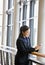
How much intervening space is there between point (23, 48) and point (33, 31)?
1.03 m

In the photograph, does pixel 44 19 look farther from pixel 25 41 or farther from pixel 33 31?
pixel 33 31

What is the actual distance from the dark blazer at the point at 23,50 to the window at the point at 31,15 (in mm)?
609

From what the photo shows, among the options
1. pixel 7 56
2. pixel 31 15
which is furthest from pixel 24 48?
pixel 7 56

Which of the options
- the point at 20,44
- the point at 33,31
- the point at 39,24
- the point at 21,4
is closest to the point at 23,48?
the point at 20,44

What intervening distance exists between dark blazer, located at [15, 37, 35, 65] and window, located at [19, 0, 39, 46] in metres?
0.61

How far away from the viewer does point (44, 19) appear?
11.0ft

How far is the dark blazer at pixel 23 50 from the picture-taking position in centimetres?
319

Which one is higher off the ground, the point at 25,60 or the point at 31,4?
the point at 31,4

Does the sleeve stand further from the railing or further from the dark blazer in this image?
the railing

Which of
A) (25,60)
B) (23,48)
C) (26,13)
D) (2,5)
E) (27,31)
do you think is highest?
(2,5)

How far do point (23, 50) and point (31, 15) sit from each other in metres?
1.37

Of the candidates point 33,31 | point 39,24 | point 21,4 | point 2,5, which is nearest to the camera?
point 39,24

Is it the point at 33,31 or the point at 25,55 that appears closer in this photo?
the point at 25,55

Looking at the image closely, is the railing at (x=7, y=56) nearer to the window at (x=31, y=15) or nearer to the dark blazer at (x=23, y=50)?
the window at (x=31, y=15)
